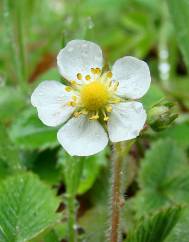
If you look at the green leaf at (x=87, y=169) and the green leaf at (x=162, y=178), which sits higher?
the green leaf at (x=87, y=169)

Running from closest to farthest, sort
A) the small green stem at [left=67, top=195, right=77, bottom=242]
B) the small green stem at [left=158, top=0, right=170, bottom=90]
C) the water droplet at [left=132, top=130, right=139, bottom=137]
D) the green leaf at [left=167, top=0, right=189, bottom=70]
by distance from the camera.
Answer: the water droplet at [left=132, top=130, right=139, bottom=137] < the small green stem at [left=67, top=195, right=77, bottom=242] < the green leaf at [left=167, top=0, right=189, bottom=70] < the small green stem at [left=158, top=0, right=170, bottom=90]

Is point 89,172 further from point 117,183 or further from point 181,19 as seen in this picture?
point 181,19

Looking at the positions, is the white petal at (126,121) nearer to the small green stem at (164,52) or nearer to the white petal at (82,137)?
the white petal at (82,137)

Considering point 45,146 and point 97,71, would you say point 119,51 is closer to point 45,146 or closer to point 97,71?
point 45,146

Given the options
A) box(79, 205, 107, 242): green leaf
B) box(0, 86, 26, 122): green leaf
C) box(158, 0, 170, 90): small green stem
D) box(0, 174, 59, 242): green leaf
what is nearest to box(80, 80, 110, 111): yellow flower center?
box(0, 174, 59, 242): green leaf

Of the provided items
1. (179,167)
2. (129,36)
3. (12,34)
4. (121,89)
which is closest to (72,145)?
(121,89)

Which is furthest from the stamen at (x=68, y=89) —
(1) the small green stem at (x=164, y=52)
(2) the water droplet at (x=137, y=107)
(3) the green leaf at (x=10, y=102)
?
(1) the small green stem at (x=164, y=52)

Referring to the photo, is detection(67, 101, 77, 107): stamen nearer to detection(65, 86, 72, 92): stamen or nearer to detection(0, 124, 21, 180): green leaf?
detection(65, 86, 72, 92): stamen
